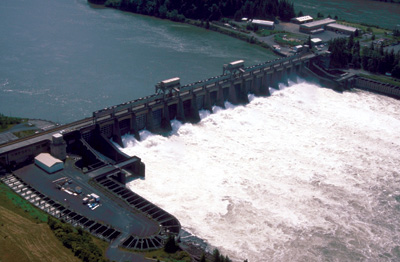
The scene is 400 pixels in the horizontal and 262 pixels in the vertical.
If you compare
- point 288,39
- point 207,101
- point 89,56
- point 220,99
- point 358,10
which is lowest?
point 220,99

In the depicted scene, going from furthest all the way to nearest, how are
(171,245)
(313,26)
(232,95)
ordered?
(313,26) < (232,95) < (171,245)

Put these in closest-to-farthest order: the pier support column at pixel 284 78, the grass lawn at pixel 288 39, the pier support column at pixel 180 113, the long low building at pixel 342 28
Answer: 1. the pier support column at pixel 180 113
2. the pier support column at pixel 284 78
3. the grass lawn at pixel 288 39
4. the long low building at pixel 342 28

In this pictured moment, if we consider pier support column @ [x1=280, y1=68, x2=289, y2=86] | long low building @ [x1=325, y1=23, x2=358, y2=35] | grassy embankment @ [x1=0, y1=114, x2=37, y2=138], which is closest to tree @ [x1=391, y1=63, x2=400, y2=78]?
pier support column @ [x1=280, y1=68, x2=289, y2=86]

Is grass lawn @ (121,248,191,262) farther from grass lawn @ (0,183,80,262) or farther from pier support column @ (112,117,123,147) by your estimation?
pier support column @ (112,117,123,147)

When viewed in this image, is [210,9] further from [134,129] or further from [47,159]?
[47,159]

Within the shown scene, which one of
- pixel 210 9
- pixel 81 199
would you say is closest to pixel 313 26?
pixel 210 9

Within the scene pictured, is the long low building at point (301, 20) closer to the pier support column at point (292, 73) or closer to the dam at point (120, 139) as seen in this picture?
the pier support column at point (292, 73)

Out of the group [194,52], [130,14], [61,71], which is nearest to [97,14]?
[130,14]

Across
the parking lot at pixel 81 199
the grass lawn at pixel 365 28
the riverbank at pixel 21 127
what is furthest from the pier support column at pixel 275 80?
the grass lawn at pixel 365 28
